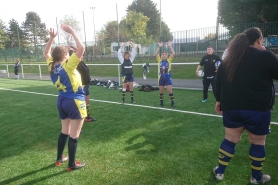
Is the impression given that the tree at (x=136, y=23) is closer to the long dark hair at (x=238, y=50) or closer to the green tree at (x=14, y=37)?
the green tree at (x=14, y=37)

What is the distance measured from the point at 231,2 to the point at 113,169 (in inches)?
928

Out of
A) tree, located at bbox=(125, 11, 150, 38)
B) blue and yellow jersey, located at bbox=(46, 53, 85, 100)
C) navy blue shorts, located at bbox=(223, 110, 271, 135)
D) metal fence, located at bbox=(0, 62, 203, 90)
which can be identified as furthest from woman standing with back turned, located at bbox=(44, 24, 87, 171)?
tree, located at bbox=(125, 11, 150, 38)

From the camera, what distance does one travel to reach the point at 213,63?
324 inches

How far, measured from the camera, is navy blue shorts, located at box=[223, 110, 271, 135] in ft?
8.86

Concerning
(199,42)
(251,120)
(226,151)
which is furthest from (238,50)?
(199,42)

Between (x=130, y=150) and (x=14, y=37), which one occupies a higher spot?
(x=14, y=37)

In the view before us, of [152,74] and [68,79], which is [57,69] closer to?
[68,79]

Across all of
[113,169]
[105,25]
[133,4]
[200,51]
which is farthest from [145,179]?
[133,4]

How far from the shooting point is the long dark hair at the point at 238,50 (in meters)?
2.65

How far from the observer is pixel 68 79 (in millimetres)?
3350

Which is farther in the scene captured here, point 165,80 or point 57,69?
point 165,80

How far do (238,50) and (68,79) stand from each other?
2.28 metres

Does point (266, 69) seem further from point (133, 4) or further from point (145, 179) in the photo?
point (133, 4)

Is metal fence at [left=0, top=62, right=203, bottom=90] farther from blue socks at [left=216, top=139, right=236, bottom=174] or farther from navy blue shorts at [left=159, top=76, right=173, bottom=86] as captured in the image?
blue socks at [left=216, top=139, right=236, bottom=174]
